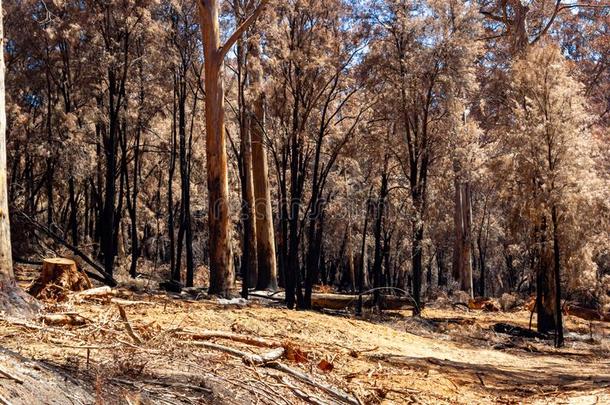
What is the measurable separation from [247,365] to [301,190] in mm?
10623

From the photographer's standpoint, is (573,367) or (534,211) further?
(534,211)

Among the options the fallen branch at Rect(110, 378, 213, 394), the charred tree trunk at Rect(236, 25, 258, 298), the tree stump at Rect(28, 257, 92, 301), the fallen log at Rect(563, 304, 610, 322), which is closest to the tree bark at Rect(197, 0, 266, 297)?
the charred tree trunk at Rect(236, 25, 258, 298)

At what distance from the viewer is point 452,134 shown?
60.2 ft

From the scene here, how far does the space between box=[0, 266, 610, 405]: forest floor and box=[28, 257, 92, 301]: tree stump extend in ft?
1.65

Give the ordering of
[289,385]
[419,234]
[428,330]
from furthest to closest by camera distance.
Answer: [419,234], [428,330], [289,385]

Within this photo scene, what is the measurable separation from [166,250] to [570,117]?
34.5 metres

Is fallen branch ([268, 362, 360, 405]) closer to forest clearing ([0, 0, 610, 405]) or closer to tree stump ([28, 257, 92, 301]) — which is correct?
forest clearing ([0, 0, 610, 405])

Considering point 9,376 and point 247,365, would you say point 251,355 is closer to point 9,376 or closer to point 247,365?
point 247,365

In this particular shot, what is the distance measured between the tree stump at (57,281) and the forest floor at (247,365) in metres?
0.50

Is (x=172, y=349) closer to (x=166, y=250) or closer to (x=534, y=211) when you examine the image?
(x=534, y=211)

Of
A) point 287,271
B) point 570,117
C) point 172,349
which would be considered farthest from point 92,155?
point 172,349

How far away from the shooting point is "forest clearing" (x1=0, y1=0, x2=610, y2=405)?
5480mm

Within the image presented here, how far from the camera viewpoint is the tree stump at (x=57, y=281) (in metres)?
7.81

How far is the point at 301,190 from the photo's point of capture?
51.9 feet
